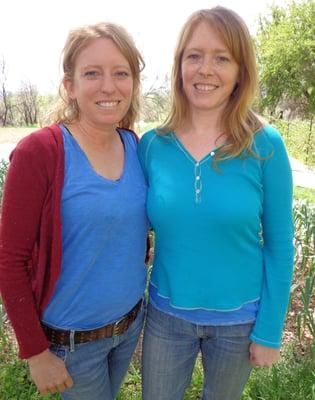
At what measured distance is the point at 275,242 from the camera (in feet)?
4.81

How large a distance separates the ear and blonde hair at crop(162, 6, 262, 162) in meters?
0.34

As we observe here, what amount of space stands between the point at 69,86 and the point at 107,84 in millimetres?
170

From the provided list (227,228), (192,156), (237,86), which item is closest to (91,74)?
(192,156)

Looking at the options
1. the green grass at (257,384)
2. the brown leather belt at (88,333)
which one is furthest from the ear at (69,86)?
the green grass at (257,384)

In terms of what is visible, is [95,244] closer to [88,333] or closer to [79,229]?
[79,229]

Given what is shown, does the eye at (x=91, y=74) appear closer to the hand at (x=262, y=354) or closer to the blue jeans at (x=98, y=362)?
the blue jeans at (x=98, y=362)

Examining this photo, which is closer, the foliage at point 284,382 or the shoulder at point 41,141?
the shoulder at point 41,141

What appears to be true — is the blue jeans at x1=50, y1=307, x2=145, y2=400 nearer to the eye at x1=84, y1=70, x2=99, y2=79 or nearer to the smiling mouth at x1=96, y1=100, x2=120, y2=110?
the smiling mouth at x1=96, y1=100, x2=120, y2=110

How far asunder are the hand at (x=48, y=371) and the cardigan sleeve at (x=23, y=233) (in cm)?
4

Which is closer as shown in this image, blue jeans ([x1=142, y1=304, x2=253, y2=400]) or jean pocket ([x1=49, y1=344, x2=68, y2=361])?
jean pocket ([x1=49, y1=344, x2=68, y2=361])

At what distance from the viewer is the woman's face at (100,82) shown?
1.40 meters

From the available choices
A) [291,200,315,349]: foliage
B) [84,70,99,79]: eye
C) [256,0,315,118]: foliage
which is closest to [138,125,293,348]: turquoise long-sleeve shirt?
[84,70,99,79]: eye

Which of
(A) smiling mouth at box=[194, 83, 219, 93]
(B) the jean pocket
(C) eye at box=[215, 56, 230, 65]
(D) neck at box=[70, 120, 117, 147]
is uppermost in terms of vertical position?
(C) eye at box=[215, 56, 230, 65]

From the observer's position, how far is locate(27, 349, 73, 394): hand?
1365 millimetres
